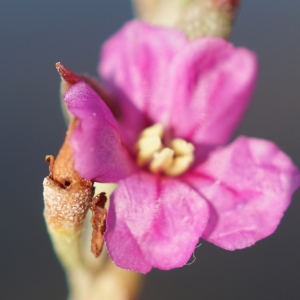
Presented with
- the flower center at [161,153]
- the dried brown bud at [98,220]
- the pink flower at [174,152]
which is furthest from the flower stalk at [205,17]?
the dried brown bud at [98,220]

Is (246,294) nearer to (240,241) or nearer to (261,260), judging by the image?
(261,260)

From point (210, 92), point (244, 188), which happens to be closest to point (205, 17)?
point (210, 92)

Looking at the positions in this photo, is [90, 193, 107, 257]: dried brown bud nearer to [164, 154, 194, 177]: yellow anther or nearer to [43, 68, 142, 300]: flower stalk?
[43, 68, 142, 300]: flower stalk

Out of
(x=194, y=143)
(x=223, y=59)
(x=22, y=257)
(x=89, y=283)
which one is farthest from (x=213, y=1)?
(x=22, y=257)

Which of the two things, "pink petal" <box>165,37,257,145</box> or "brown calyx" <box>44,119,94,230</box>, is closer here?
"brown calyx" <box>44,119,94,230</box>

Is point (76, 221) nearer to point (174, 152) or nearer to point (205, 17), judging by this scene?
point (174, 152)

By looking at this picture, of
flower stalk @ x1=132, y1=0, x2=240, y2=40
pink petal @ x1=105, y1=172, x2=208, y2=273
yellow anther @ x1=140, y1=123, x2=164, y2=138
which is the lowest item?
pink petal @ x1=105, y1=172, x2=208, y2=273

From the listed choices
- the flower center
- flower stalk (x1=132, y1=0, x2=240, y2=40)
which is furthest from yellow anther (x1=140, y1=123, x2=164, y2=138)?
flower stalk (x1=132, y1=0, x2=240, y2=40)
